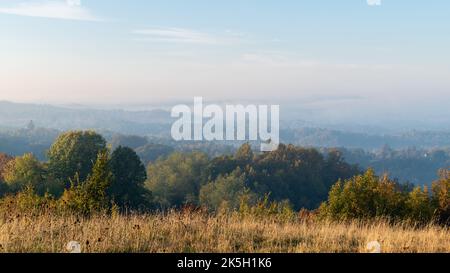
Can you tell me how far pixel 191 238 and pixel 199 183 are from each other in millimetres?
110695

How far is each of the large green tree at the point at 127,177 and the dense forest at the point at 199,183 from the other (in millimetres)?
118

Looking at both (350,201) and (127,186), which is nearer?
(350,201)

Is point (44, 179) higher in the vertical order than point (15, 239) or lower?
lower

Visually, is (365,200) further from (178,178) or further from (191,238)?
(178,178)

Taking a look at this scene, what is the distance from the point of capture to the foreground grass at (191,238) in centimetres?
921

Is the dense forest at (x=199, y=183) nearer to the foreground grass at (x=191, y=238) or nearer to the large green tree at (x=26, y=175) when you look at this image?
the large green tree at (x=26, y=175)

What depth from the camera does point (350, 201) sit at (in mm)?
29844

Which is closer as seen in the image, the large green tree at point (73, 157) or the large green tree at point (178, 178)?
the large green tree at point (73, 157)

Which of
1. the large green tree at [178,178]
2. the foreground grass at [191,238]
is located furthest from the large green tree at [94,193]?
the large green tree at [178,178]

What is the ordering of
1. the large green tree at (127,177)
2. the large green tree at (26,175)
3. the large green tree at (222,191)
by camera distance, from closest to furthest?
the large green tree at (127,177) < the large green tree at (26,175) < the large green tree at (222,191)

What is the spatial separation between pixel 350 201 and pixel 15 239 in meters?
23.7

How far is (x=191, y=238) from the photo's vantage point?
1005 cm
